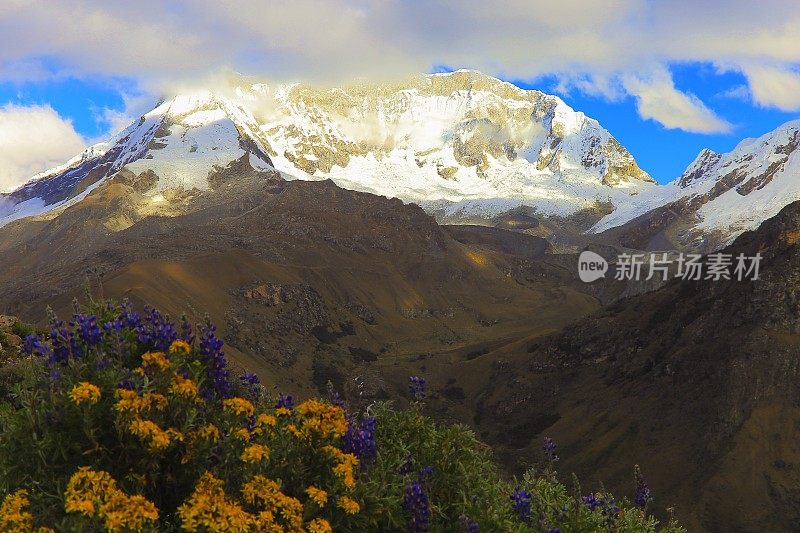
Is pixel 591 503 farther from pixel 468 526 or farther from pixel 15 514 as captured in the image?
pixel 15 514

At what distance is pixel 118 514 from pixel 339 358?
4182 inches

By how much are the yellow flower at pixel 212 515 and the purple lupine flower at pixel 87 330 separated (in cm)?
275

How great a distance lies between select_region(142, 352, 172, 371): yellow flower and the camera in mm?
7992

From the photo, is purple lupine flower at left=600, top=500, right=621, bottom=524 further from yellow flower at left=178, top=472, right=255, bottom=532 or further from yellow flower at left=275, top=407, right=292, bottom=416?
yellow flower at left=178, top=472, right=255, bottom=532

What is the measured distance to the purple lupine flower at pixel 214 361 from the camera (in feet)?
29.5

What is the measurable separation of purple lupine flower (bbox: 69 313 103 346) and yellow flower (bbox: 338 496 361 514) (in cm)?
387

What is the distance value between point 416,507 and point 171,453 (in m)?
3.30

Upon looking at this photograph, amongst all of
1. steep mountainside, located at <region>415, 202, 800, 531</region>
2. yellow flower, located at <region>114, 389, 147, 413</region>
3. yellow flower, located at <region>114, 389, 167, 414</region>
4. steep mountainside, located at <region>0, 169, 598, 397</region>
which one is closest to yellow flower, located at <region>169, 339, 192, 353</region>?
yellow flower, located at <region>114, 389, 167, 414</region>

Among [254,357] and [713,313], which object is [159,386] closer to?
[713,313]

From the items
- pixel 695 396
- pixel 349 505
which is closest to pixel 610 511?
pixel 349 505

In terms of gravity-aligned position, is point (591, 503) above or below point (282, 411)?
below

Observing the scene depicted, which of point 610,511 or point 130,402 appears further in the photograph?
point 610,511

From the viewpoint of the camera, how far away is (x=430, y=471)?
A: 389 inches

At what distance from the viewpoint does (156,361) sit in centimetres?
805
